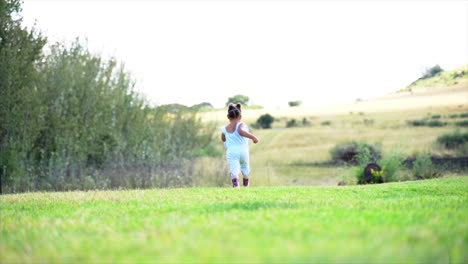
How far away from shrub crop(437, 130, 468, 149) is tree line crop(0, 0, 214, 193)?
1856 cm

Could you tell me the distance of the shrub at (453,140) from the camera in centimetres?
3045

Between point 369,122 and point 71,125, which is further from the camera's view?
point 369,122

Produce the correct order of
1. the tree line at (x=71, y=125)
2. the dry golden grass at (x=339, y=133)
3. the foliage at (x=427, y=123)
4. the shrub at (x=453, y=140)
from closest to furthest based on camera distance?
the tree line at (x=71, y=125)
the dry golden grass at (x=339, y=133)
the shrub at (x=453, y=140)
the foliage at (x=427, y=123)

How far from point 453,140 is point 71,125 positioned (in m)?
23.7

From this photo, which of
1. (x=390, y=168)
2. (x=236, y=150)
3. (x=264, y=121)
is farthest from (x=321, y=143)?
(x=236, y=150)

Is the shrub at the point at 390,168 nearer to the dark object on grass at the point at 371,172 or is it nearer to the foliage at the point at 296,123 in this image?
the dark object on grass at the point at 371,172

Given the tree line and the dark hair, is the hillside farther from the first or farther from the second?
the dark hair

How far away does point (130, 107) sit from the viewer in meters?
18.4

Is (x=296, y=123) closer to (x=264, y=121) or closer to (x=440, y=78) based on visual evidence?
(x=264, y=121)

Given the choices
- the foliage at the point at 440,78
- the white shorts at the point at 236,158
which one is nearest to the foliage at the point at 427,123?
the foliage at the point at 440,78

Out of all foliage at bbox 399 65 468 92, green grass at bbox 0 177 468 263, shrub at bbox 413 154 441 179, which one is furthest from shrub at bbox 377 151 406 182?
foliage at bbox 399 65 468 92

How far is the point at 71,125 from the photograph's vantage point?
15.6 m

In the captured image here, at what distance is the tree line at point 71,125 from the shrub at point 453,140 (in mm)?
18561

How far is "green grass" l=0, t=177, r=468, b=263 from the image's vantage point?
141 inches
